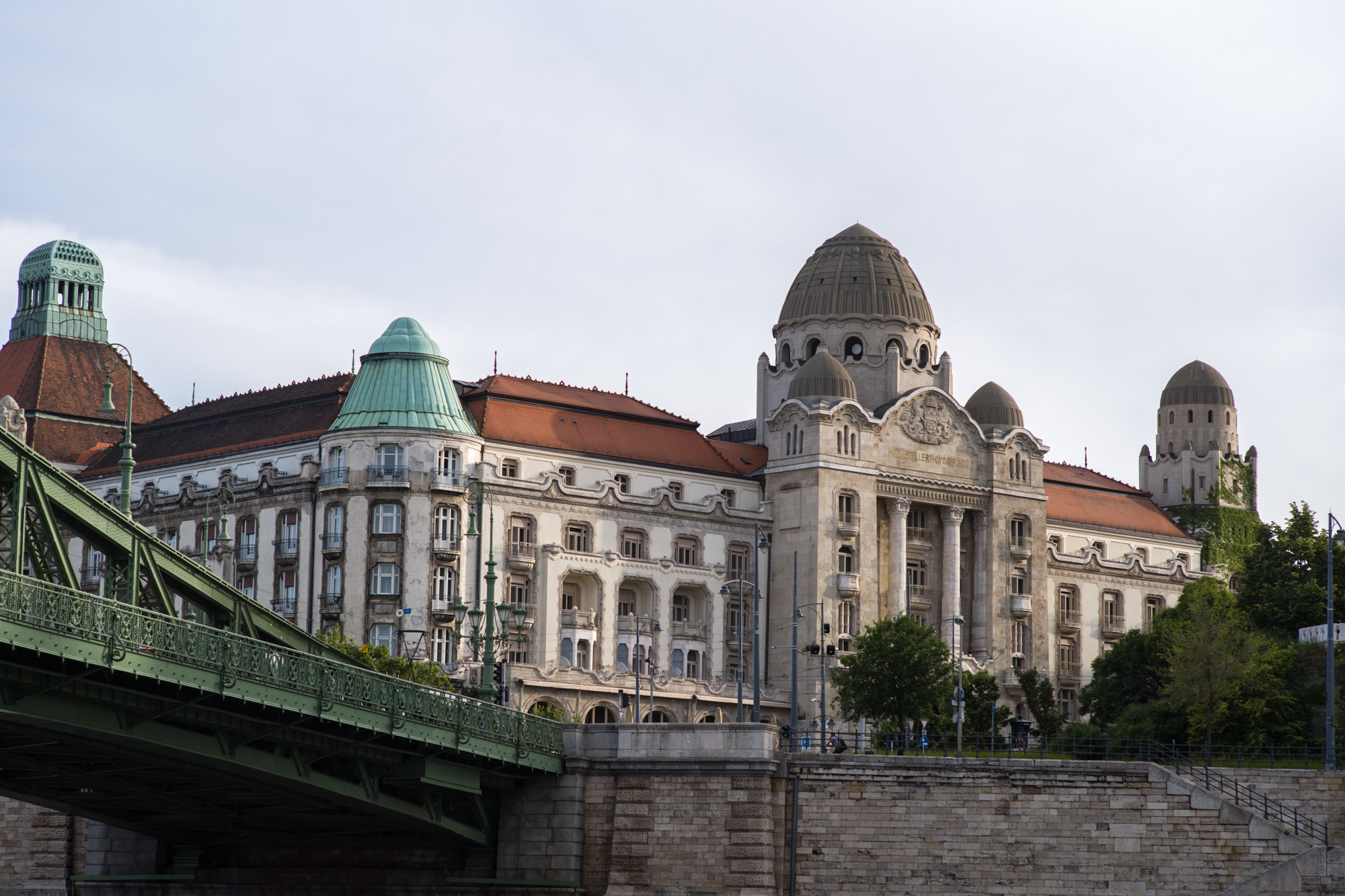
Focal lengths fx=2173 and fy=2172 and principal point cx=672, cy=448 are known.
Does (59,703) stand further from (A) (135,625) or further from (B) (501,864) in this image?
(B) (501,864)

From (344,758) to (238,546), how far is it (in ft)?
171

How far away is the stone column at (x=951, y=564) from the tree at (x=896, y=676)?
912 inches

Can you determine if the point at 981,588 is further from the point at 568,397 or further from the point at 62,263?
the point at 62,263

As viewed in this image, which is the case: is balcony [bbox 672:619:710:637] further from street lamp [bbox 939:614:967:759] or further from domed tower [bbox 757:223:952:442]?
domed tower [bbox 757:223:952:442]

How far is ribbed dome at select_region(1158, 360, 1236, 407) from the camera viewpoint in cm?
14812

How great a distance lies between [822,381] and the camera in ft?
378

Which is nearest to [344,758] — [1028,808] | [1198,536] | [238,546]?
[1028,808]

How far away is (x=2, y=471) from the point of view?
4600 cm

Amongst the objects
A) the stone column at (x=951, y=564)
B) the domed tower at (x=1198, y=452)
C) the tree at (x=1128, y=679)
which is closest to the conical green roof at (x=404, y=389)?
the stone column at (x=951, y=564)

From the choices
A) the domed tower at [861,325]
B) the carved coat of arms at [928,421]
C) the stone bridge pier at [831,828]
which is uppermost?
the domed tower at [861,325]

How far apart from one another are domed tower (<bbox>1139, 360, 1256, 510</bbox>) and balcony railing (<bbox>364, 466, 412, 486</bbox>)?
210ft

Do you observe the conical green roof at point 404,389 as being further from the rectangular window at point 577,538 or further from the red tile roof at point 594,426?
the rectangular window at point 577,538

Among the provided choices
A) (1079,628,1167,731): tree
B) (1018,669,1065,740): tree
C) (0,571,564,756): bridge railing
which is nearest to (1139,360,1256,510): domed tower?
(1018,669,1065,740): tree

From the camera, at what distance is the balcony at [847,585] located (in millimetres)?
111125
